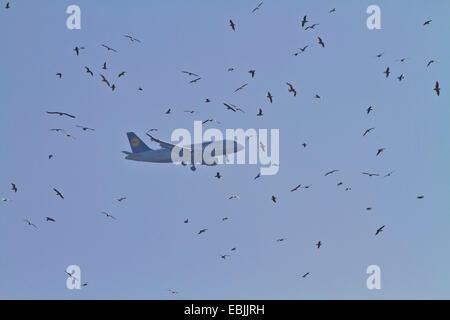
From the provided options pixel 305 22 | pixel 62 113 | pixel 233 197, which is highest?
pixel 305 22

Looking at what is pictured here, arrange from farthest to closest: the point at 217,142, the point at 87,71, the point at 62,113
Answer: the point at 217,142, the point at 87,71, the point at 62,113

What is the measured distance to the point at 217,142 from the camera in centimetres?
18912

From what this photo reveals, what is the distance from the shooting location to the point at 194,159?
190500 millimetres
